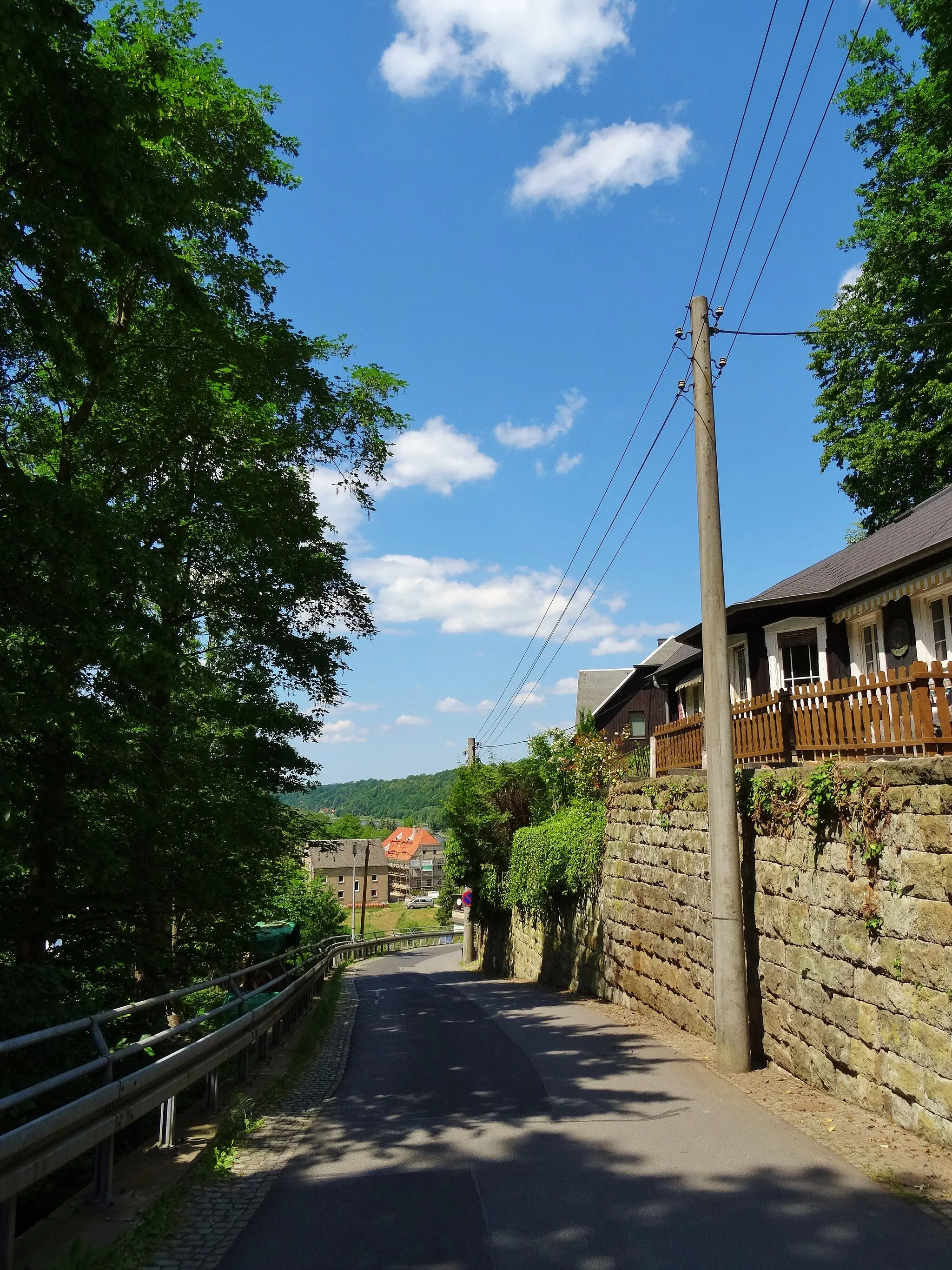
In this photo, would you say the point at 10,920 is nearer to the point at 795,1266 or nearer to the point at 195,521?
the point at 195,521

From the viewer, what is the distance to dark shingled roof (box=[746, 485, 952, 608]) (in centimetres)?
1352

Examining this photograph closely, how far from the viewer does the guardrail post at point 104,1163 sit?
187 inches

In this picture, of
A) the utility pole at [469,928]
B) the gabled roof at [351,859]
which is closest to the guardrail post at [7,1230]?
the utility pole at [469,928]

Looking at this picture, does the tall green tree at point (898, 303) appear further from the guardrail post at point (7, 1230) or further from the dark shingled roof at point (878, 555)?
the guardrail post at point (7, 1230)

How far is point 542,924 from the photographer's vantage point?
2075 centimetres

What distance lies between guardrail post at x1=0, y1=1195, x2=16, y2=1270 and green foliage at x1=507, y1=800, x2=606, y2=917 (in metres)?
12.1

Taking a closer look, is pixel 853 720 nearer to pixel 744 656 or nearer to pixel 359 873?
pixel 744 656

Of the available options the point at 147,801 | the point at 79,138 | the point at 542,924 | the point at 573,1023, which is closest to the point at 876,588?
the point at 573,1023

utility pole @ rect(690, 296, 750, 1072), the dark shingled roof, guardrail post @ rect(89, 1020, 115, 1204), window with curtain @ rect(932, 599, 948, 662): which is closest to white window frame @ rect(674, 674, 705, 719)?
the dark shingled roof

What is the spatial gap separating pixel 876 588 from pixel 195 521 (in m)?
11.8

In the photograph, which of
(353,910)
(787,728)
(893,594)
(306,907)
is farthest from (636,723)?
(353,910)

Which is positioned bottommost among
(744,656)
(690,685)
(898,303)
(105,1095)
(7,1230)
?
(7,1230)

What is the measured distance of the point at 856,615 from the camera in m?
16.3

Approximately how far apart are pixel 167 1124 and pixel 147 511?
23.8 feet
